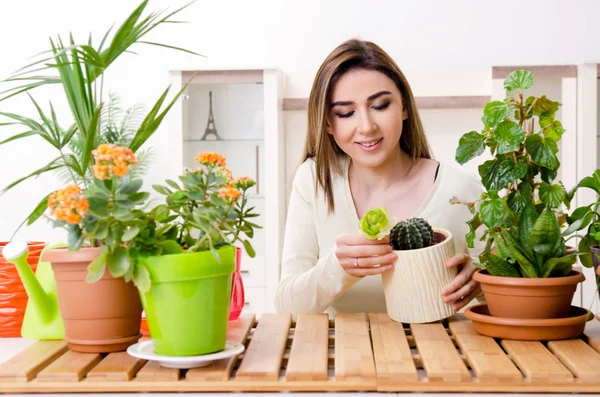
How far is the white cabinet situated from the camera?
4098mm

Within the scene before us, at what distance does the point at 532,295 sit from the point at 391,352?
0.29m

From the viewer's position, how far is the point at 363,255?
1.52 metres

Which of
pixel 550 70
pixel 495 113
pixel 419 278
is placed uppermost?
pixel 550 70

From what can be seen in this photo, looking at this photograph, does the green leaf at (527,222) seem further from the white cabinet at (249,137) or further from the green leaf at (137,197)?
the white cabinet at (249,137)

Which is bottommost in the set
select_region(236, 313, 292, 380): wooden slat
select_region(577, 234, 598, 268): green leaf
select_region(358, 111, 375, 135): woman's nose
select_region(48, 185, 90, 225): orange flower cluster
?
select_region(236, 313, 292, 380): wooden slat

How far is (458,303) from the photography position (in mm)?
1531

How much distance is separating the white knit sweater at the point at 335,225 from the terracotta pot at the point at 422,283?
0.52m

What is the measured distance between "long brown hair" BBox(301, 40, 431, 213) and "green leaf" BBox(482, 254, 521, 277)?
859 millimetres

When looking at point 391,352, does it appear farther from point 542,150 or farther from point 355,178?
point 355,178

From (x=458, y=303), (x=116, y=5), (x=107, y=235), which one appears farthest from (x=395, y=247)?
(x=116, y=5)

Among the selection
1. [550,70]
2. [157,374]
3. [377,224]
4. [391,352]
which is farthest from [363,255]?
[550,70]

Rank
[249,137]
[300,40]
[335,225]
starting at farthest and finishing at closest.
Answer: [300,40] → [249,137] → [335,225]

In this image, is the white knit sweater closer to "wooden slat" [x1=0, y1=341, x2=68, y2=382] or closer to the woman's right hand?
the woman's right hand

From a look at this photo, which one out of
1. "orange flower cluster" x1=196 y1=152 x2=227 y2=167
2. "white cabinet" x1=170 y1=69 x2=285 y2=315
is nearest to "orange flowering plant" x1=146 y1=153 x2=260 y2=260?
"orange flower cluster" x1=196 y1=152 x2=227 y2=167
